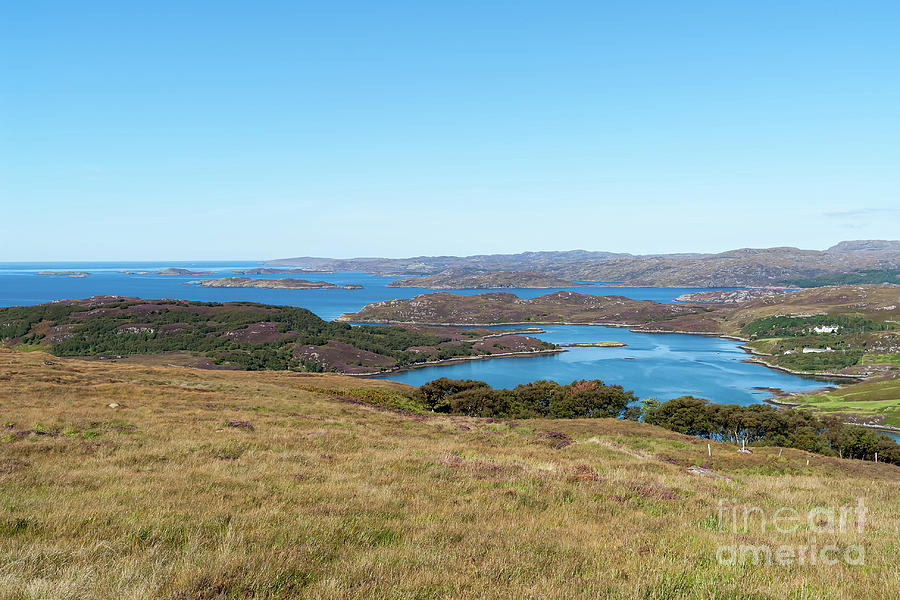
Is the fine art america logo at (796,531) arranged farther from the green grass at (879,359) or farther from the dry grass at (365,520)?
the green grass at (879,359)

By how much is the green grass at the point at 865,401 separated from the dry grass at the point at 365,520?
419ft

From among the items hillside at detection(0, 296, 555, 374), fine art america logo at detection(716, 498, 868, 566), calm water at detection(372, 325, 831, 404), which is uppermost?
fine art america logo at detection(716, 498, 868, 566)

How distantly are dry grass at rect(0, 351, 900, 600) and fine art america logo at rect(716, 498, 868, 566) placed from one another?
0.72 ft

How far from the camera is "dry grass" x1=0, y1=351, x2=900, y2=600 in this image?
6406 millimetres

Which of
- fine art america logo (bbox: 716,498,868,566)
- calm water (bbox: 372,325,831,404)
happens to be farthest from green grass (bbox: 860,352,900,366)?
fine art america logo (bbox: 716,498,868,566)

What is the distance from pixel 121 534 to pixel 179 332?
214 metres

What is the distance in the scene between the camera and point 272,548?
24.1 feet

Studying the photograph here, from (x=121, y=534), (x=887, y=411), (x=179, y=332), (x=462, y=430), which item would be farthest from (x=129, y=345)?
(x=887, y=411)

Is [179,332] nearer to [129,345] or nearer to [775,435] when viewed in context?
[129,345]

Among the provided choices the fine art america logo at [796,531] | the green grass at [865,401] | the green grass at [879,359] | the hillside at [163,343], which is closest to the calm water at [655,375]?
the green grass at [865,401]

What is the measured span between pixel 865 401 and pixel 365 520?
167m

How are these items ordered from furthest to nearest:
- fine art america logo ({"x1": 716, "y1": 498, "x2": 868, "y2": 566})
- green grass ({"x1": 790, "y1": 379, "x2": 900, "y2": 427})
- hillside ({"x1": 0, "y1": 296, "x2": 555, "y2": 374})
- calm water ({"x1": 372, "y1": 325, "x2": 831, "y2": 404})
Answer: hillside ({"x1": 0, "y1": 296, "x2": 555, "y2": 374}), calm water ({"x1": 372, "y1": 325, "x2": 831, "y2": 404}), green grass ({"x1": 790, "y1": 379, "x2": 900, "y2": 427}), fine art america logo ({"x1": 716, "y1": 498, "x2": 868, "y2": 566})

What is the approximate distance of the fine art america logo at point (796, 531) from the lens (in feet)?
27.6

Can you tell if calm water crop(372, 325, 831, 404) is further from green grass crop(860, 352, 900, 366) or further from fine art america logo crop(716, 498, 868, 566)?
fine art america logo crop(716, 498, 868, 566)
